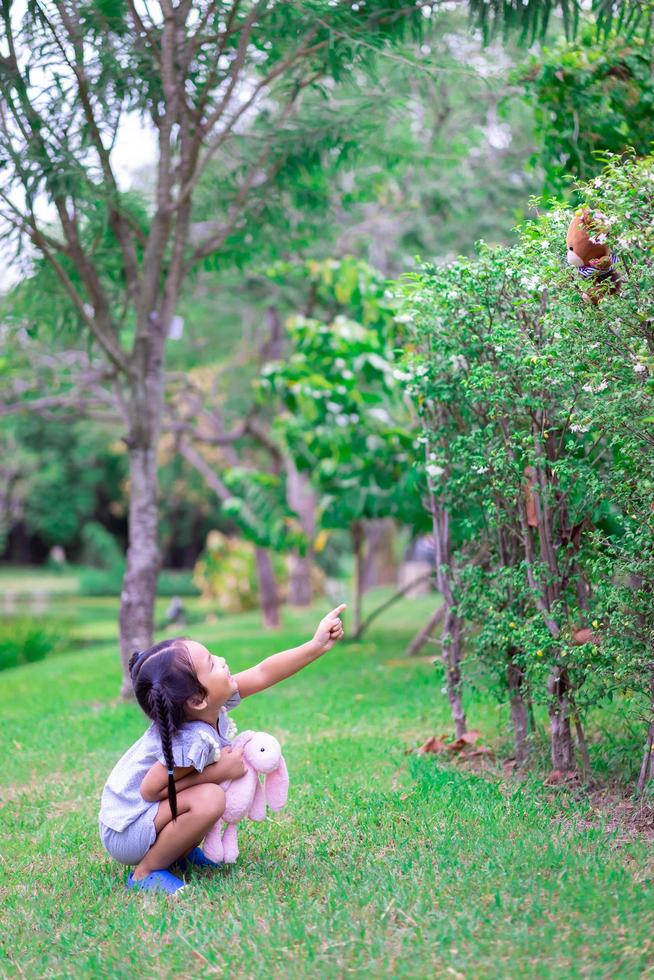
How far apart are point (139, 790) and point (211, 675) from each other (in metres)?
0.49

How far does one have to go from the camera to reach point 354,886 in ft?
10.5

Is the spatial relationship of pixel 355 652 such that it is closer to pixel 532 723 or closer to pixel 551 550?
pixel 532 723

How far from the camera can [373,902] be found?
10.0 feet

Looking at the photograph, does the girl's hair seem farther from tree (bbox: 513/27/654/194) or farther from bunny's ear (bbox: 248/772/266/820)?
tree (bbox: 513/27/654/194)

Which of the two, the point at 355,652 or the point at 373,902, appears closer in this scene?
the point at 373,902

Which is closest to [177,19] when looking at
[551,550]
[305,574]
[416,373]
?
[416,373]

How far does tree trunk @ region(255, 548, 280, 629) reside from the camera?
43.1ft

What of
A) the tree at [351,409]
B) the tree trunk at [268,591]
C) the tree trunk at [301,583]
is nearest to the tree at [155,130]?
the tree at [351,409]

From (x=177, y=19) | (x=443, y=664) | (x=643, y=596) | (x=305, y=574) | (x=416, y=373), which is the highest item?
(x=177, y=19)

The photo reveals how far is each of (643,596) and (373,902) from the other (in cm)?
151

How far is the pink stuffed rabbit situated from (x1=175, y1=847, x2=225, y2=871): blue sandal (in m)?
0.17

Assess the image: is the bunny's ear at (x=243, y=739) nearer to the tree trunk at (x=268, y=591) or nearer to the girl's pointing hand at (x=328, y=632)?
the girl's pointing hand at (x=328, y=632)

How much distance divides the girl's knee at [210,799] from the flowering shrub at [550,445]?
4.74ft

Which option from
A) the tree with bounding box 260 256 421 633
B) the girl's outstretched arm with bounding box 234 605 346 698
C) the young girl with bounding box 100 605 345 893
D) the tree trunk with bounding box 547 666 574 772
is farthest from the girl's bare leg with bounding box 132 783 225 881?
the tree with bounding box 260 256 421 633
